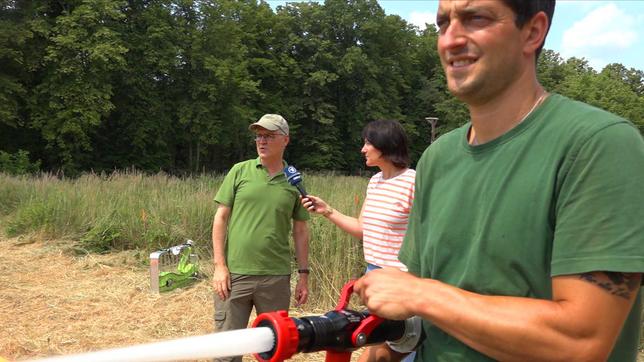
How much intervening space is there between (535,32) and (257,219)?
282cm

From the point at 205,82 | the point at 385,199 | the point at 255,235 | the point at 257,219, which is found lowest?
the point at 255,235

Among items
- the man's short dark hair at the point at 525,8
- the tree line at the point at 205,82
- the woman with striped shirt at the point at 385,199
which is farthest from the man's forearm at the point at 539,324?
the tree line at the point at 205,82

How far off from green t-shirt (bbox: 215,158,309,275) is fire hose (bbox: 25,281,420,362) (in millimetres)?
2420

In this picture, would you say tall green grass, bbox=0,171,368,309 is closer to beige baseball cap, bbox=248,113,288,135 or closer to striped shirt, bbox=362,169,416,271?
beige baseball cap, bbox=248,113,288,135

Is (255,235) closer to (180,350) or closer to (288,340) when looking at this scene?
(288,340)

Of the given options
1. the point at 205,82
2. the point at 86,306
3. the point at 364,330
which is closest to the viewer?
the point at 364,330

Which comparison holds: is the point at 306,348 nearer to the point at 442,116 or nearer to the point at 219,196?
the point at 219,196

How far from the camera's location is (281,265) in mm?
3869

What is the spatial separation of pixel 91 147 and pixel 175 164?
6.50 m

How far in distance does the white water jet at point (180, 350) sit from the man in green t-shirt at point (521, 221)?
29 centimetres

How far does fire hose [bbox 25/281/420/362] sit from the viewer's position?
0.88m

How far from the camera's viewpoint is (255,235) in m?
3.74

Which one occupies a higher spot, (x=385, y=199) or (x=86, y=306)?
(x=385, y=199)

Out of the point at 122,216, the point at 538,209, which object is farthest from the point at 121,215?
the point at 538,209
